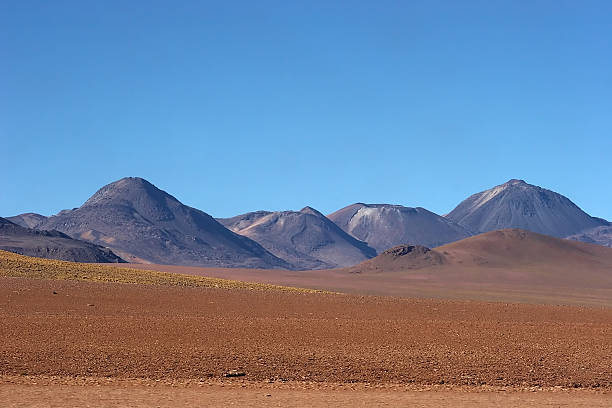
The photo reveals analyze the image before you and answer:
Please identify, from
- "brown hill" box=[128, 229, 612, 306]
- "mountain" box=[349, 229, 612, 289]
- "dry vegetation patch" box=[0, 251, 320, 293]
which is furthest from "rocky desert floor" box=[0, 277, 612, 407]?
"mountain" box=[349, 229, 612, 289]

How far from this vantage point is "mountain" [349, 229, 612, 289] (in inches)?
5212

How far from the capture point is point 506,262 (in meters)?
151

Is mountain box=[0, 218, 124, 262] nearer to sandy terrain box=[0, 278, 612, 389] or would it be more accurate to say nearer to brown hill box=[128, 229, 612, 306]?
brown hill box=[128, 229, 612, 306]

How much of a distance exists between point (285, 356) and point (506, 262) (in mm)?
128173

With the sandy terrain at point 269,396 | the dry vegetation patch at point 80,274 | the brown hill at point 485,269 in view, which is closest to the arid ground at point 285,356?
the sandy terrain at point 269,396

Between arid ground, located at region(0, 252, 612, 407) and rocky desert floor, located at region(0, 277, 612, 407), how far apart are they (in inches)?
2.0

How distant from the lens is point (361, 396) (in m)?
22.5

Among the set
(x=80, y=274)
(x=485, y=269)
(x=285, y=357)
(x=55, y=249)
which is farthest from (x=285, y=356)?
(x=55, y=249)

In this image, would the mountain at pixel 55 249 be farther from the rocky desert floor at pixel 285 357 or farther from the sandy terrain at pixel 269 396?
the sandy terrain at pixel 269 396

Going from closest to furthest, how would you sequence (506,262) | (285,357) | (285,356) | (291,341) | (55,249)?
(285,357) → (285,356) → (291,341) → (506,262) → (55,249)

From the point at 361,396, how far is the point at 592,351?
1177cm

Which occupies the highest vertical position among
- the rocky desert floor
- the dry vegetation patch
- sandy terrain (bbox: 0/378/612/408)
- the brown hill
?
the brown hill

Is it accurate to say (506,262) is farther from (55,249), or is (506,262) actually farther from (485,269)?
(55,249)

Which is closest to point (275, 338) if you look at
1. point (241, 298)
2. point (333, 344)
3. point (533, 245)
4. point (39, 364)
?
point (333, 344)
